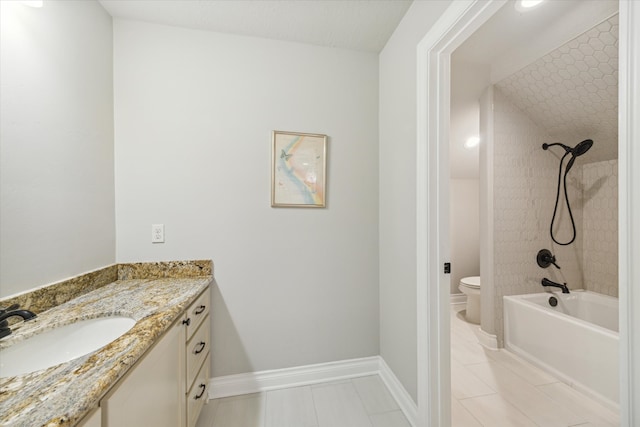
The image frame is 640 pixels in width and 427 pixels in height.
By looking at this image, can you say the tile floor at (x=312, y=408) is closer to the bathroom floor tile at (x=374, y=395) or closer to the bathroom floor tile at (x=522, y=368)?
the bathroom floor tile at (x=374, y=395)

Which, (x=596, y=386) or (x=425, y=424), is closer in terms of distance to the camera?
(x=425, y=424)

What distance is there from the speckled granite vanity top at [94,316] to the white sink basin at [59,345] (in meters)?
0.03

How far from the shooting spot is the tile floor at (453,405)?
144cm

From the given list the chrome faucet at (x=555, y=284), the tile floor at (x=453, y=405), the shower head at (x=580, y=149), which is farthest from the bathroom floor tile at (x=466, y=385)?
the shower head at (x=580, y=149)

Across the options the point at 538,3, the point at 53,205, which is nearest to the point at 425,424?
the point at 53,205

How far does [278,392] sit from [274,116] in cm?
196

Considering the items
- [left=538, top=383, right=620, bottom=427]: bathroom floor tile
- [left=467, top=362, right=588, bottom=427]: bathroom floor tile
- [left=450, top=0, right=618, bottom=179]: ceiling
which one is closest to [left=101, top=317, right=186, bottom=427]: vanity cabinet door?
[left=467, top=362, right=588, bottom=427]: bathroom floor tile

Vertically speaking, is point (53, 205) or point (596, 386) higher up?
point (53, 205)

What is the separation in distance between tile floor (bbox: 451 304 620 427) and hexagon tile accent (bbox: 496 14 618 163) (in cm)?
201

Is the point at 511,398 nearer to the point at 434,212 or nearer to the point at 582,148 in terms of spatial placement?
the point at 434,212

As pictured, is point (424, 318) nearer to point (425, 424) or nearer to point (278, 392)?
point (425, 424)

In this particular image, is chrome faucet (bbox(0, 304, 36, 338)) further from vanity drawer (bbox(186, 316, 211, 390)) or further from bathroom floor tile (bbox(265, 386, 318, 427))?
bathroom floor tile (bbox(265, 386, 318, 427))

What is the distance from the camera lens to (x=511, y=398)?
1634mm

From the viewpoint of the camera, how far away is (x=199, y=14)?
1.53 metres
